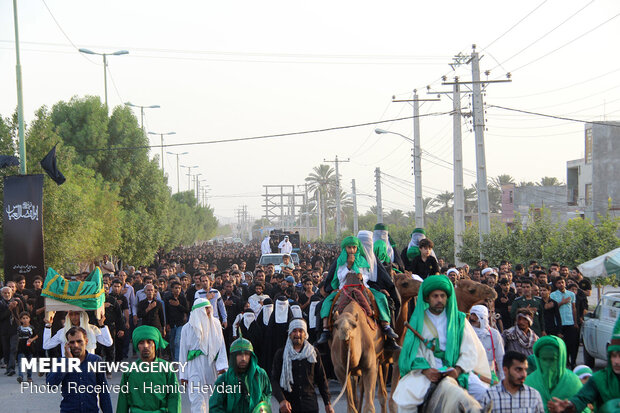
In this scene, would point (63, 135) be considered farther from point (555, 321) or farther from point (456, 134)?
point (555, 321)

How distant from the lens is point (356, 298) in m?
9.84

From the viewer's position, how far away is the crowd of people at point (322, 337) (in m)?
6.48

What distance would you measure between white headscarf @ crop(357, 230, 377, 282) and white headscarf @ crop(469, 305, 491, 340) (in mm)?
1610

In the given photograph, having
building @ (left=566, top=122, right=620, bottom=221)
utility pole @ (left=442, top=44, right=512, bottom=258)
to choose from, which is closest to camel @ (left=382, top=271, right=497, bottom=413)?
utility pole @ (left=442, top=44, right=512, bottom=258)

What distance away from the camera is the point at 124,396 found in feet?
22.6

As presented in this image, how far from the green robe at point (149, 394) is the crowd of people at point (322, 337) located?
0.01 m

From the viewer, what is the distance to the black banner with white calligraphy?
19.6 metres

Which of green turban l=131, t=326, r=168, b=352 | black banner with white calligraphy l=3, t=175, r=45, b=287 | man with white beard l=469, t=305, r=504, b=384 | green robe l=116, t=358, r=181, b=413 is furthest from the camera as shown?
black banner with white calligraphy l=3, t=175, r=45, b=287

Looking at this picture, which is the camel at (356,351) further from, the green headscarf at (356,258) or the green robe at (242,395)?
the green robe at (242,395)

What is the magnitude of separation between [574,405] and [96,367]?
440cm

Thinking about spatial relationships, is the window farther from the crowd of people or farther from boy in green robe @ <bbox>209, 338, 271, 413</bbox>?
boy in green robe @ <bbox>209, 338, 271, 413</bbox>

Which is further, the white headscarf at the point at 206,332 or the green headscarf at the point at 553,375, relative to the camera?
the white headscarf at the point at 206,332

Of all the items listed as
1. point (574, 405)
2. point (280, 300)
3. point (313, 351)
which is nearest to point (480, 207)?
point (280, 300)

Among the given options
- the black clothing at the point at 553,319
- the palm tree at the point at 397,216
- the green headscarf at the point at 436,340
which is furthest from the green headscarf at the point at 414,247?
the palm tree at the point at 397,216
